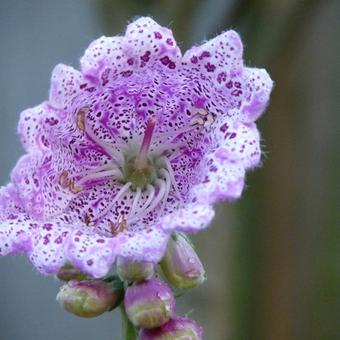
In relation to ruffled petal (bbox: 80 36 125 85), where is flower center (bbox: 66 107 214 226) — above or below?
below

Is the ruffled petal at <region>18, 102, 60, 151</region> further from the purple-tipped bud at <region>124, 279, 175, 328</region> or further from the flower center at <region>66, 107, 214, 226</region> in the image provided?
the purple-tipped bud at <region>124, 279, 175, 328</region>

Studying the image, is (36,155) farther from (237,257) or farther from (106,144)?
(237,257)

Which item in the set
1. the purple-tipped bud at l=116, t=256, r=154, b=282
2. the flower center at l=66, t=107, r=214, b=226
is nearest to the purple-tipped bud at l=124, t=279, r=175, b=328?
the purple-tipped bud at l=116, t=256, r=154, b=282

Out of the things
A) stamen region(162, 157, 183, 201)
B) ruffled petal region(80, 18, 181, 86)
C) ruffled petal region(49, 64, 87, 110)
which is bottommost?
stamen region(162, 157, 183, 201)

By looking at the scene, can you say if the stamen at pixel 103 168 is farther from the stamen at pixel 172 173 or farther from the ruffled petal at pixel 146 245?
the ruffled petal at pixel 146 245

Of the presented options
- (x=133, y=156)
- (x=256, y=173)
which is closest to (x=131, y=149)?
(x=133, y=156)

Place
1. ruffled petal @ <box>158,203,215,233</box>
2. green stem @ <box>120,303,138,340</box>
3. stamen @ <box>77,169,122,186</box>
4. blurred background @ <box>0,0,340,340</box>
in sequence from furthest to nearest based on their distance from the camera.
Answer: blurred background @ <box>0,0,340,340</box> < stamen @ <box>77,169,122,186</box> < green stem @ <box>120,303,138,340</box> < ruffled petal @ <box>158,203,215,233</box>

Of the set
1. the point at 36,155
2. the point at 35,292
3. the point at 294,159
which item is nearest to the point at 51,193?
the point at 36,155

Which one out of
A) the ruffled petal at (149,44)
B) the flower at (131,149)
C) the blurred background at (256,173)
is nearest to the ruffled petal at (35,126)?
the flower at (131,149)
